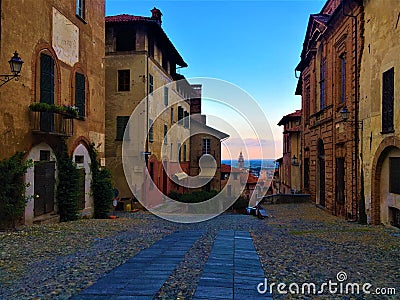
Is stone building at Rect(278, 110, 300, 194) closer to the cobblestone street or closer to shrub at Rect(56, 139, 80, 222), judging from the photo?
shrub at Rect(56, 139, 80, 222)

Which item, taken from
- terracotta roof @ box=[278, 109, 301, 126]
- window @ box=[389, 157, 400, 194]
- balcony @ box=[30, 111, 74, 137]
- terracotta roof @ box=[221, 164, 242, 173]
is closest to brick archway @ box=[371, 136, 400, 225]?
window @ box=[389, 157, 400, 194]

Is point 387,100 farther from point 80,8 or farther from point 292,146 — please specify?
point 292,146

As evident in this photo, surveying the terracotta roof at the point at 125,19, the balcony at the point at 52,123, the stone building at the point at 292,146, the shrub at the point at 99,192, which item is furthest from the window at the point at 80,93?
the stone building at the point at 292,146

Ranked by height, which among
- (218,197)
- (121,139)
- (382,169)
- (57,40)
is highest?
(57,40)

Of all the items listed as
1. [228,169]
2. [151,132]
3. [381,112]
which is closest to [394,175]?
[381,112]

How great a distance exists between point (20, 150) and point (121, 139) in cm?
1063

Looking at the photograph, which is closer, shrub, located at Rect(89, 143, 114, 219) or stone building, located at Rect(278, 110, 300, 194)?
shrub, located at Rect(89, 143, 114, 219)

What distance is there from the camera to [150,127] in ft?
73.4

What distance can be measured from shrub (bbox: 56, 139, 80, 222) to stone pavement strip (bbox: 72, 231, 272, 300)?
20.8 feet

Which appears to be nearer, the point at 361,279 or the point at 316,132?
the point at 361,279

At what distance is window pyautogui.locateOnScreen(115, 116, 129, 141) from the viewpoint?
2138cm

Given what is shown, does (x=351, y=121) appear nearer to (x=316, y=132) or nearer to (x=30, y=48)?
(x=316, y=132)

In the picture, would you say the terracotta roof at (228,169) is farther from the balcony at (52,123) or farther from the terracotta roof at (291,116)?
the balcony at (52,123)

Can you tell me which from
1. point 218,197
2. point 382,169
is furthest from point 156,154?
point 382,169
